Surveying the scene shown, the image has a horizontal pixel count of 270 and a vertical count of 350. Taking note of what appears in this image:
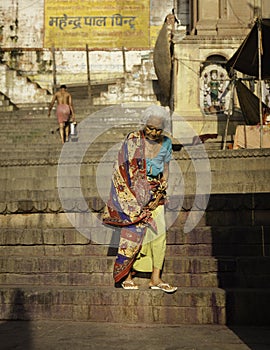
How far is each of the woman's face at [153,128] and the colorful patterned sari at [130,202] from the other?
0.08m

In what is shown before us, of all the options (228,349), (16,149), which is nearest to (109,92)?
(16,149)

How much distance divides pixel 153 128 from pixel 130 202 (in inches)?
28.1

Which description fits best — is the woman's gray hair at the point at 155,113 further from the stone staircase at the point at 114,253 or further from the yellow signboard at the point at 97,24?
the yellow signboard at the point at 97,24

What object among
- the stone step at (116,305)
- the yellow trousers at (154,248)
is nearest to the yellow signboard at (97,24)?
the yellow trousers at (154,248)

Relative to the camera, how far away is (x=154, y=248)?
4.57 metres

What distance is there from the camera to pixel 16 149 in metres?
10.1

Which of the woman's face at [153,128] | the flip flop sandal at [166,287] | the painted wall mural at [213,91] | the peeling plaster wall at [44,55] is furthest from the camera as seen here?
the peeling plaster wall at [44,55]

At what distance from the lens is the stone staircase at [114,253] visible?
167 inches

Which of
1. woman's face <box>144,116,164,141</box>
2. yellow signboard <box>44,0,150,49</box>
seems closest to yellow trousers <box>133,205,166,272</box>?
woman's face <box>144,116,164,141</box>

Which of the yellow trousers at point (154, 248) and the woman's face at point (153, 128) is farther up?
the woman's face at point (153, 128)

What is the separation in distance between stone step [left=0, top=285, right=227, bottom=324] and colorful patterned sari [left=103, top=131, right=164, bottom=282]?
0.30 m

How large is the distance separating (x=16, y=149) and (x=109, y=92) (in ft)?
20.3

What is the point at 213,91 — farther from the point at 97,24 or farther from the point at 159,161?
the point at 97,24

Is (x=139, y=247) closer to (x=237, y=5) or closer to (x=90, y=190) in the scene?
(x=90, y=190)
